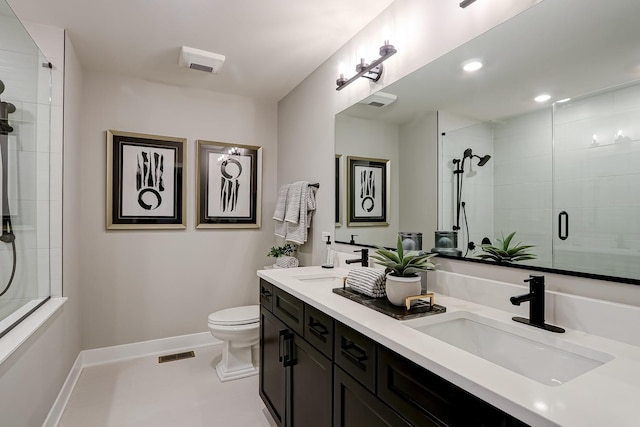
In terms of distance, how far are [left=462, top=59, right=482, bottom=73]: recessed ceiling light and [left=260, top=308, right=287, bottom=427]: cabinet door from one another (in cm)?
155

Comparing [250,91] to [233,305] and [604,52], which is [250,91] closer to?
[233,305]

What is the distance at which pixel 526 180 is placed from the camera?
50.0 inches

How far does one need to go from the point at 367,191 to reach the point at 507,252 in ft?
3.20

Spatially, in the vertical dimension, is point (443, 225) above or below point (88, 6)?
below

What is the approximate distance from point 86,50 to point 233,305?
2.47m

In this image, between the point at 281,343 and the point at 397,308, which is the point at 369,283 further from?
the point at 281,343

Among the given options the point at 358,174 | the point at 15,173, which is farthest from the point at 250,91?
the point at 15,173

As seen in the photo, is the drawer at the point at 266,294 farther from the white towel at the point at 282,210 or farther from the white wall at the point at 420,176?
the white towel at the point at 282,210

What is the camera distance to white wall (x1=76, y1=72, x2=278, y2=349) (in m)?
2.83

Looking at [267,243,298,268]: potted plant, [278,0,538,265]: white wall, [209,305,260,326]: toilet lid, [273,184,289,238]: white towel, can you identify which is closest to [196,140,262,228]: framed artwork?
[278,0,538,265]: white wall

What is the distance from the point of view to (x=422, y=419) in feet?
2.92

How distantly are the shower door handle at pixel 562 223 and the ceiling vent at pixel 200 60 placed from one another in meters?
2.43

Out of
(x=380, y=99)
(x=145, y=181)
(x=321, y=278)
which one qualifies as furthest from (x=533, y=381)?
(x=145, y=181)

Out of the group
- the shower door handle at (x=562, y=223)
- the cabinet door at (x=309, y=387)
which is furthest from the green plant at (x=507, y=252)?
the cabinet door at (x=309, y=387)
